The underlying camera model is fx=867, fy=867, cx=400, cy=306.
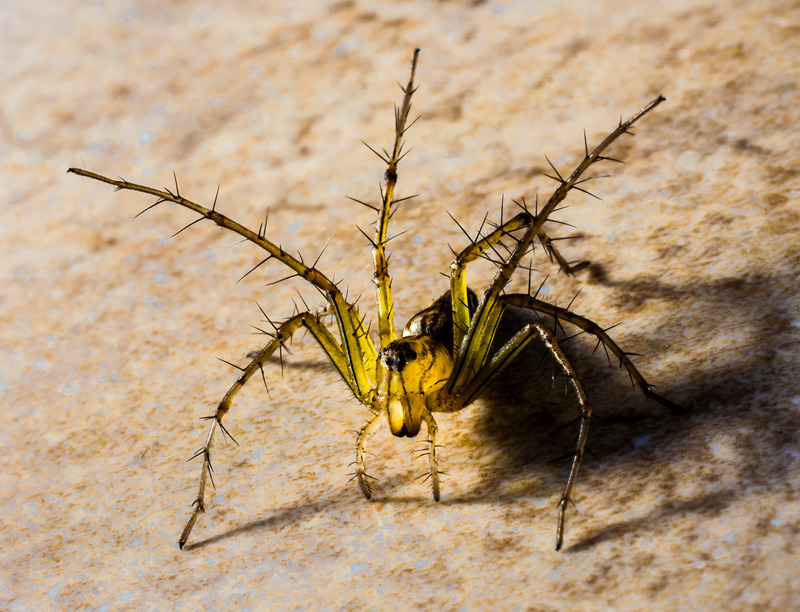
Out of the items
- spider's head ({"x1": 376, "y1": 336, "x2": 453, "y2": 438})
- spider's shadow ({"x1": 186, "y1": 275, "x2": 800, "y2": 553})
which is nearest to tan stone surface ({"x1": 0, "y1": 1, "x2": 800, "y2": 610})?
spider's shadow ({"x1": 186, "y1": 275, "x2": 800, "y2": 553})

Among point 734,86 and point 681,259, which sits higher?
point 734,86

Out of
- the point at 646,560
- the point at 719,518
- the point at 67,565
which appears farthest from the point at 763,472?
the point at 67,565

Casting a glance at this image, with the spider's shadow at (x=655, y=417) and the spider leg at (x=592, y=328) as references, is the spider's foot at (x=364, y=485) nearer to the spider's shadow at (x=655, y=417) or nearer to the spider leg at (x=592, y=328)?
the spider's shadow at (x=655, y=417)

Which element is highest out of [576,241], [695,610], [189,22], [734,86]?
[189,22]

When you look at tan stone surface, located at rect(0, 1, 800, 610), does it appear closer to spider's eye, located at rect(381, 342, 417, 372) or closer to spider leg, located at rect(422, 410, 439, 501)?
spider leg, located at rect(422, 410, 439, 501)

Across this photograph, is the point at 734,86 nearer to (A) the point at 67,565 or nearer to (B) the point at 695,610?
(B) the point at 695,610

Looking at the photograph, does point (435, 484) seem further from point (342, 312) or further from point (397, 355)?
point (342, 312)
